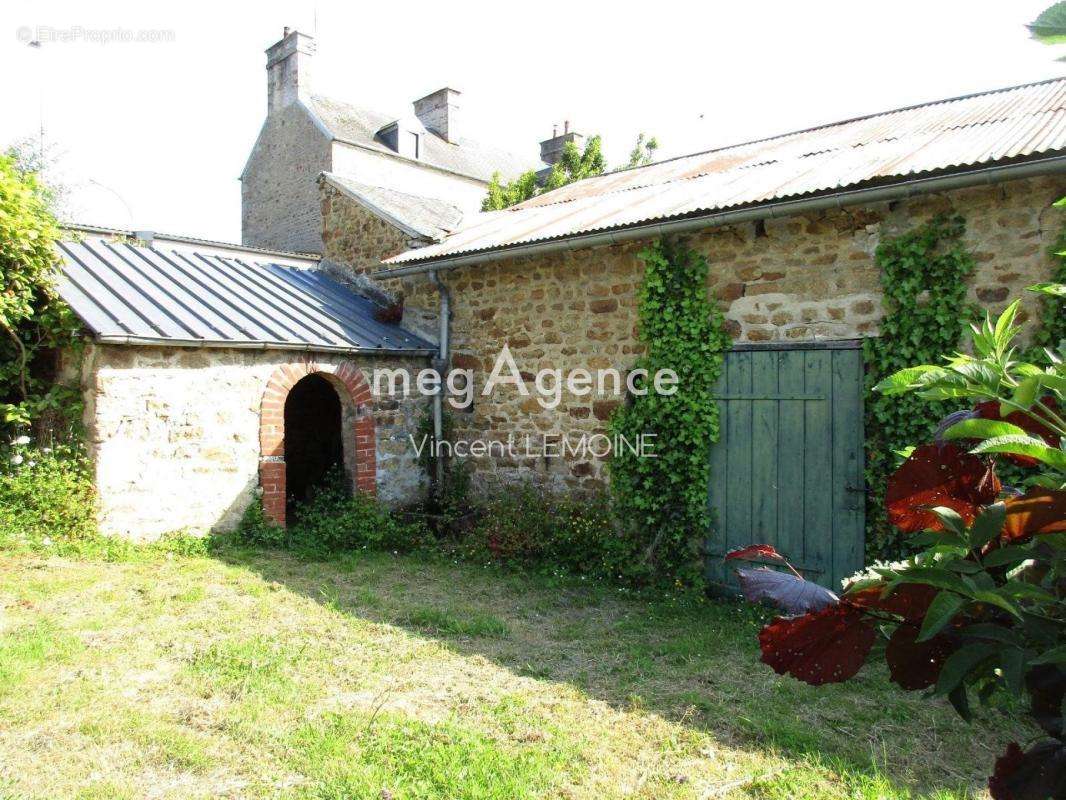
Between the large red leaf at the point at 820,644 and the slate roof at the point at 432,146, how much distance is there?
21698 mm

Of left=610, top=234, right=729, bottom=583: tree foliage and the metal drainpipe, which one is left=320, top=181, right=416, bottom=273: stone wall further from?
left=610, top=234, right=729, bottom=583: tree foliage

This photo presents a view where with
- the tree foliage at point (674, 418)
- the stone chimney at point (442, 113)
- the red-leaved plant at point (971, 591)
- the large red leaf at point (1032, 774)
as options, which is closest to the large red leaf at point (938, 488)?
the red-leaved plant at point (971, 591)

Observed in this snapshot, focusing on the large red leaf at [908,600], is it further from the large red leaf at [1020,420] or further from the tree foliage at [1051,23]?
the tree foliage at [1051,23]

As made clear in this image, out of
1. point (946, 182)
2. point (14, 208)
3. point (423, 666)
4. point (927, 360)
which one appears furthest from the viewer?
point (14, 208)

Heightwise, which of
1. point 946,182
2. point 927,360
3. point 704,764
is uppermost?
point 946,182

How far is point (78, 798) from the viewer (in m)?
2.98

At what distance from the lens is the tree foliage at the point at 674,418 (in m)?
6.50

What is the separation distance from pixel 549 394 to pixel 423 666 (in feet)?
12.4

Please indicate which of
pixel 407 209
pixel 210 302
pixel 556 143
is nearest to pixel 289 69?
pixel 556 143

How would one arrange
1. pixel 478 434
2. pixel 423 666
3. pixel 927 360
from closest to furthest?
pixel 423 666 → pixel 927 360 → pixel 478 434

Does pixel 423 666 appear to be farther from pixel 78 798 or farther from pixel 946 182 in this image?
pixel 946 182

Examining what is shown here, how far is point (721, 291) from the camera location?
6469 mm

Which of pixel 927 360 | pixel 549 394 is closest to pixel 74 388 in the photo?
pixel 549 394

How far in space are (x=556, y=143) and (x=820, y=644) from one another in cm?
2631
